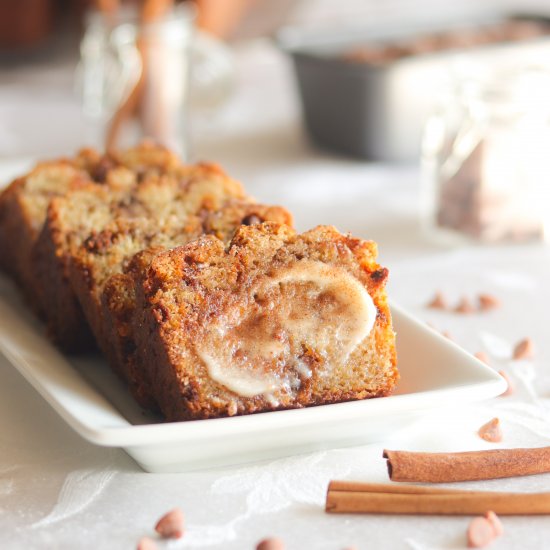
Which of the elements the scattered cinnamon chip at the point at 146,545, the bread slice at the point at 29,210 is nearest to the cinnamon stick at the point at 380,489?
the scattered cinnamon chip at the point at 146,545

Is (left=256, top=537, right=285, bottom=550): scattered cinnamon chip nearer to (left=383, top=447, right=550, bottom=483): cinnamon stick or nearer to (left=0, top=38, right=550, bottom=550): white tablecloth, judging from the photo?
(left=0, top=38, right=550, bottom=550): white tablecloth

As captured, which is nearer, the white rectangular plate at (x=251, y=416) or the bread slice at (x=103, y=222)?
the white rectangular plate at (x=251, y=416)

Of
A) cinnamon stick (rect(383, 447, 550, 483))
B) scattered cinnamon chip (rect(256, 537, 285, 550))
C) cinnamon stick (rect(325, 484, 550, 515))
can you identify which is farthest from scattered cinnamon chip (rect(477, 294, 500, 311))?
scattered cinnamon chip (rect(256, 537, 285, 550))

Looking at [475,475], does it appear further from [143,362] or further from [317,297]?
[143,362]

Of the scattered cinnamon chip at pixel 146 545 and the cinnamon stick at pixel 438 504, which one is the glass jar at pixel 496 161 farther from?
the scattered cinnamon chip at pixel 146 545

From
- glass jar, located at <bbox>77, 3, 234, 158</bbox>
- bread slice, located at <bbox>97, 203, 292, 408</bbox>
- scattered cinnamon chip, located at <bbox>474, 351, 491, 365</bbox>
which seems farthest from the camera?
glass jar, located at <bbox>77, 3, 234, 158</bbox>

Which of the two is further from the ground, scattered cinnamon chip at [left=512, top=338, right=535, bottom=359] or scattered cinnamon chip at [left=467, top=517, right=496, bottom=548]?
scattered cinnamon chip at [left=467, top=517, right=496, bottom=548]

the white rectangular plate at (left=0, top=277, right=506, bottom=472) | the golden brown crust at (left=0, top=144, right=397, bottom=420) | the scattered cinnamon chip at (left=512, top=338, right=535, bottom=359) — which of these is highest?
the golden brown crust at (left=0, top=144, right=397, bottom=420)

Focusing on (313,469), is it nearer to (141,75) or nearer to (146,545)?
(146,545)

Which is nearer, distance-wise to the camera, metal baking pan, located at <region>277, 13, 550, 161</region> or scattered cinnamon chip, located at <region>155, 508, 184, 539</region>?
scattered cinnamon chip, located at <region>155, 508, 184, 539</region>
